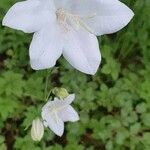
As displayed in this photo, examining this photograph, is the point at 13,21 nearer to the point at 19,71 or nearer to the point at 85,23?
the point at 85,23

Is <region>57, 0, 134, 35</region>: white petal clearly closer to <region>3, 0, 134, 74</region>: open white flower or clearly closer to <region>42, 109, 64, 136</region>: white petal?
<region>3, 0, 134, 74</region>: open white flower

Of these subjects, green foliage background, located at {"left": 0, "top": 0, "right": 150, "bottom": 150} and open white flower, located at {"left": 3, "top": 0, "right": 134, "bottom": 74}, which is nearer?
open white flower, located at {"left": 3, "top": 0, "right": 134, "bottom": 74}

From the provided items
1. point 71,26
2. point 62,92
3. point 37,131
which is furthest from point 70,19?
point 37,131

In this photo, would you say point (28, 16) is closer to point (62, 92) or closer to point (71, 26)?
point (71, 26)

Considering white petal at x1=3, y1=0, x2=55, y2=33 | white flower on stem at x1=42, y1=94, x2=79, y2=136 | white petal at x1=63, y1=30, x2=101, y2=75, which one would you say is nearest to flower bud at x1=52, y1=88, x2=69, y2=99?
white flower on stem at x1=42, y1=94, x2=79, y2=136

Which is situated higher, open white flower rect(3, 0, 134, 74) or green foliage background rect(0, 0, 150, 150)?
open white flower rect(3, 0, 134, 74)
